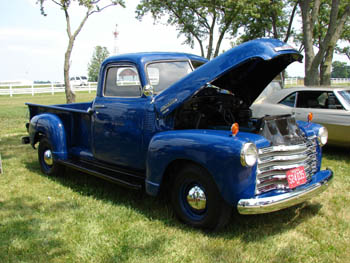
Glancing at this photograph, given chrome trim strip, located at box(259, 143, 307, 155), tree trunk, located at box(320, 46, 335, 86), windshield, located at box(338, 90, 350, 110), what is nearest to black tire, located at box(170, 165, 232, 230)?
chrome trim strip, located at box(259, 143, 307, 155)

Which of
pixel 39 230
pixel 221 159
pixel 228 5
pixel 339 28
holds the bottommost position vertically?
pixel 39 230

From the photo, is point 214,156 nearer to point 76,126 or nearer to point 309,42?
point 76,126

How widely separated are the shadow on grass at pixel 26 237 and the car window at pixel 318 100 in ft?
18.0

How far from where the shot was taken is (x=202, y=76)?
3711mm

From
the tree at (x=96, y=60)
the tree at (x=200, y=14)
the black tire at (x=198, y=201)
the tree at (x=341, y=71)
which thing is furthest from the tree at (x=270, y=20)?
the tree at (x=341, y=71)

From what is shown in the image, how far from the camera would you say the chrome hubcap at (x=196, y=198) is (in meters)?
3.52

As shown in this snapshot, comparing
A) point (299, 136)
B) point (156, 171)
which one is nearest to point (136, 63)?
point (156, 171)

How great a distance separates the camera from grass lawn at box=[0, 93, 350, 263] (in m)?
3.21

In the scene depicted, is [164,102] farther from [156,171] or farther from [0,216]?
[0,216]

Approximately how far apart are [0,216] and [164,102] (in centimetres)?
244

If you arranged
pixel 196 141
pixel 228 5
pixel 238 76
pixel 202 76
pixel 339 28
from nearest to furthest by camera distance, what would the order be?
pixel 196 141
pixel 202 76
pixel 238 76
pixel 339 28
pixel 228 5

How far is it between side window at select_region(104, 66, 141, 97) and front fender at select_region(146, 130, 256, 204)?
0.99m

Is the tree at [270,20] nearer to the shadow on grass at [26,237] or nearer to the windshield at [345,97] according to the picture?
the windshield at [345,97]

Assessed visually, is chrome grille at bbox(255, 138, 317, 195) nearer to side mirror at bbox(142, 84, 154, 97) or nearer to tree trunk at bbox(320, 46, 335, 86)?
side mirror at bbox(142, 84, 154, 97)
